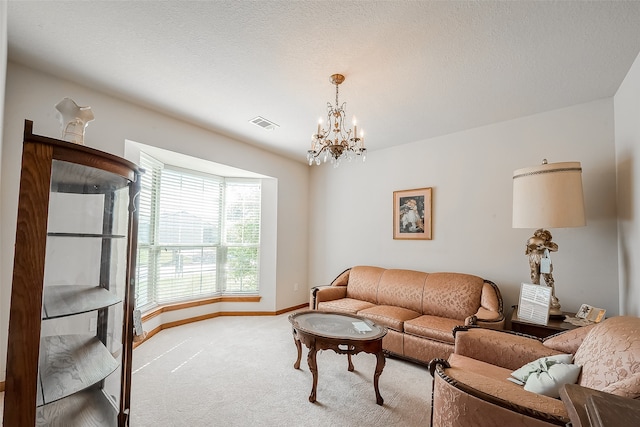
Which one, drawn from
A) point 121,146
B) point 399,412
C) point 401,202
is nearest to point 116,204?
point 121,146

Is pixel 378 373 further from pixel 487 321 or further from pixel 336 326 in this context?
pixel 487 321

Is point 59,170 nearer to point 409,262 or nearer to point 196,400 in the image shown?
point 196,400

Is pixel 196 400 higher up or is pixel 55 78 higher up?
pixel 55 78

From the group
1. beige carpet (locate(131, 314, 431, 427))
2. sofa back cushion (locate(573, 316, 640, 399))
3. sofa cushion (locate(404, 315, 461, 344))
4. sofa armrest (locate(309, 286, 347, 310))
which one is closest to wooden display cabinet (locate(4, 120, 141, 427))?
beige carpet (locate(131, 314, 431, 427))

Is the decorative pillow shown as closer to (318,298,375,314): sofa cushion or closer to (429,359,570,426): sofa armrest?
(429,359,570,426): sofa armrest

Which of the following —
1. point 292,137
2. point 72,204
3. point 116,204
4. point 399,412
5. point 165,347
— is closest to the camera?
point 72,204

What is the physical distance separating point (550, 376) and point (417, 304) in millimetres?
2113

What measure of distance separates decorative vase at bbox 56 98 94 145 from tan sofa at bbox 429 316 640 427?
85.6 inches

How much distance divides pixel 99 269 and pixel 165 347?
2284 millimetres

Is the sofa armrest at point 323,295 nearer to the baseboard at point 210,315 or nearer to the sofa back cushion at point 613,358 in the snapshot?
the baseboard at point 210,315

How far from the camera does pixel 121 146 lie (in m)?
3.04

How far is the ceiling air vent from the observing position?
3467 millimetres

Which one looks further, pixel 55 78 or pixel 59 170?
pixel 55 78

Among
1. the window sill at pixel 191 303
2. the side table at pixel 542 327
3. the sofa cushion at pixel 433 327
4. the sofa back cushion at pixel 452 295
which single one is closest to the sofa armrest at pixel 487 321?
the side table at pixel 542 327
